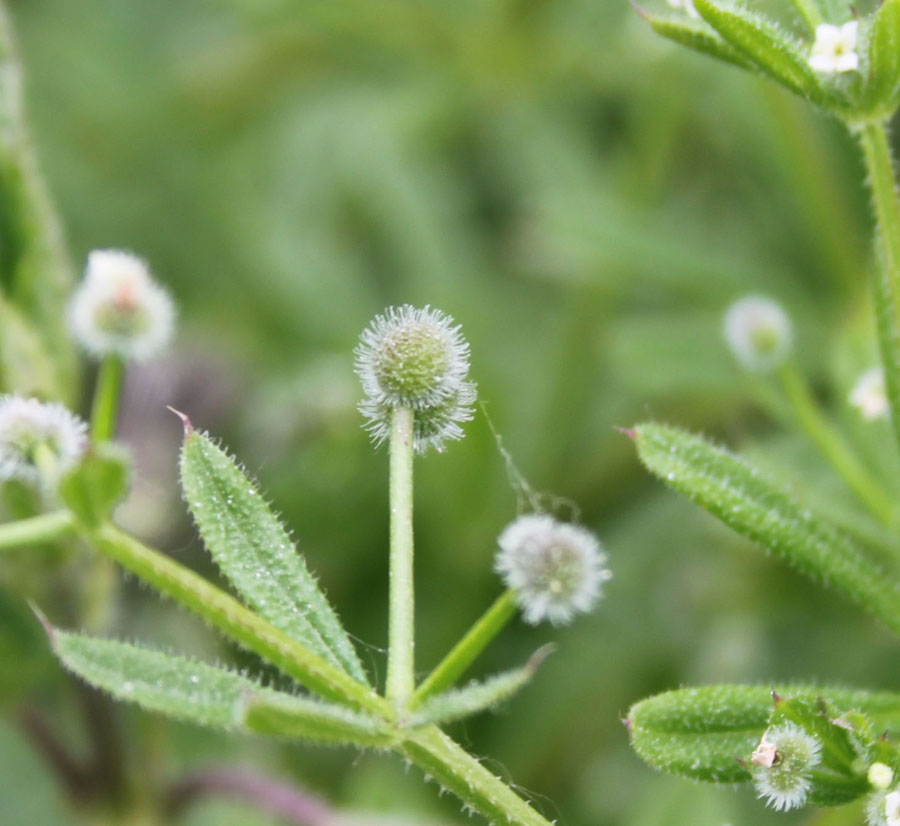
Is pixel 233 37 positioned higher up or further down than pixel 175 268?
higher up

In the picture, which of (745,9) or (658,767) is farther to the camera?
(745,9)

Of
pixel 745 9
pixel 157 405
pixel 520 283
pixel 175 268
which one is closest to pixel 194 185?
pixel 175 268

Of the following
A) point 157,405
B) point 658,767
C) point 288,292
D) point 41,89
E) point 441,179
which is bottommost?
point 658,767

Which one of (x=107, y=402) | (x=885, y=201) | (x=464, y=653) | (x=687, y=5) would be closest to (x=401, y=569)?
(x=464, y=653)

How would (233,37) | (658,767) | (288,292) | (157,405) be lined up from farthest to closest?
(233,37) < (288,292) < (157,405) < (658,767)

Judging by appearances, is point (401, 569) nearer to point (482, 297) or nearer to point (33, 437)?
point (33, 437)

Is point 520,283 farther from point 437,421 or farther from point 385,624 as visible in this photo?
point 437,421

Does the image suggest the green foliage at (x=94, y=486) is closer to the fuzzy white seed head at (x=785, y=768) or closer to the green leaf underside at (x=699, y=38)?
the fuzzy white seed head at (x=785, y=768)

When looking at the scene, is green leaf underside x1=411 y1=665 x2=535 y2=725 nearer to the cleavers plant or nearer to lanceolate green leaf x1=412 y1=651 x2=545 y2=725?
lanceolate green leaf x1=412 y1=651 x2=545 y2=725
